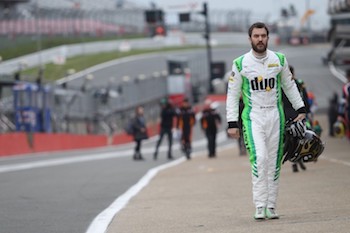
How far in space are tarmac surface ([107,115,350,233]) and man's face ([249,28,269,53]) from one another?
5.31ft

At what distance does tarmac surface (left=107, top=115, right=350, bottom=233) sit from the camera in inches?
395

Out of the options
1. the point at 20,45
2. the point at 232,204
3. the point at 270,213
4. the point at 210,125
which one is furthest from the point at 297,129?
the point at 20,45

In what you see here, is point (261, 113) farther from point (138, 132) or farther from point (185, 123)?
point (138, 132)

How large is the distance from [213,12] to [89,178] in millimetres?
76098

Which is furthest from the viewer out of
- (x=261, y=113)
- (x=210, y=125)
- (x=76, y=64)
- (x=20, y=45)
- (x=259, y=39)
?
(x=76, y=64)

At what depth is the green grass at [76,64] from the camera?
170ft

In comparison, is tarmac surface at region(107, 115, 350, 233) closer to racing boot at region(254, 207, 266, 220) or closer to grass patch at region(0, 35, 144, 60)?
racing boot at region(254, 207, 266, 220)

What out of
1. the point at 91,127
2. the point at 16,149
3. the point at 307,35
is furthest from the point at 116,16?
the point at 16,149

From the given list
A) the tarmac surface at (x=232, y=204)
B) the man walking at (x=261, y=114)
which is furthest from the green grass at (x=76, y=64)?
the man walking at (x=261, y=114)

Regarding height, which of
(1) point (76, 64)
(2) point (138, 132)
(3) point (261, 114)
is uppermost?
(3) point (261, 114)

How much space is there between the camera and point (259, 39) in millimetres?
10133

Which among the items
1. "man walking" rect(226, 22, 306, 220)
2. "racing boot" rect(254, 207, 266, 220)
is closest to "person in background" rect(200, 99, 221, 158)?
"man walking" rect(226, 22, 306, 220)

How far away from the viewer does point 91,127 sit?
46062mm

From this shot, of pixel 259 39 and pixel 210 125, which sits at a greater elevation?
pixel 259 39
